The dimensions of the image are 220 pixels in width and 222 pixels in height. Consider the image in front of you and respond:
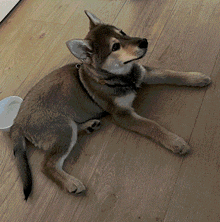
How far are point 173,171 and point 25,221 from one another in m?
1.05

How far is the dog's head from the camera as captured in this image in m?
1.59

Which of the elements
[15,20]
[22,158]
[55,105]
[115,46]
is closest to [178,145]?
[115,46]

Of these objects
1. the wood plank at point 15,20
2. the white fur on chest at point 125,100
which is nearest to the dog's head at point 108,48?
the white fur on chest at point 125,100

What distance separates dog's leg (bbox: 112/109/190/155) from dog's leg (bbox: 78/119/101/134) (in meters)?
0.15

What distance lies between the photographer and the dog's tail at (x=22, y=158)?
1.66 meters

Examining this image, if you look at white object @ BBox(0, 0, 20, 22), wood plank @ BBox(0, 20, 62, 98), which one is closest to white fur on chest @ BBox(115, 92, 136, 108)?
wood plank @ BBox(0, 20, 62, 98)

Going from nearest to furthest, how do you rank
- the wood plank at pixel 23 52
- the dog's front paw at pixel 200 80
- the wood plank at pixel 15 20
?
the dog's front paw at pixel 200 80 < the wood plank at pixel 23 52 < the wood plank at pixel 15 20

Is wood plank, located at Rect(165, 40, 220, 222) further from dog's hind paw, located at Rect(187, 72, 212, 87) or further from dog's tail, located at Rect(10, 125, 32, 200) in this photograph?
dog's tail, located at Rect(10, 125, 32, 200)

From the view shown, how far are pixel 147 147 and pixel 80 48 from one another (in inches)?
32.8

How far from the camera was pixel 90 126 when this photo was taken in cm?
186

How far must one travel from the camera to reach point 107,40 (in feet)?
5.22

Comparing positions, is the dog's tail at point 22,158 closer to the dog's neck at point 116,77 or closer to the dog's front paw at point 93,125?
the dog's front paw at point 93,125

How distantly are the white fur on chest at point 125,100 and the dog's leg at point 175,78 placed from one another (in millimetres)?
233

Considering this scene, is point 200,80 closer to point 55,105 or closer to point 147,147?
point 147,147
